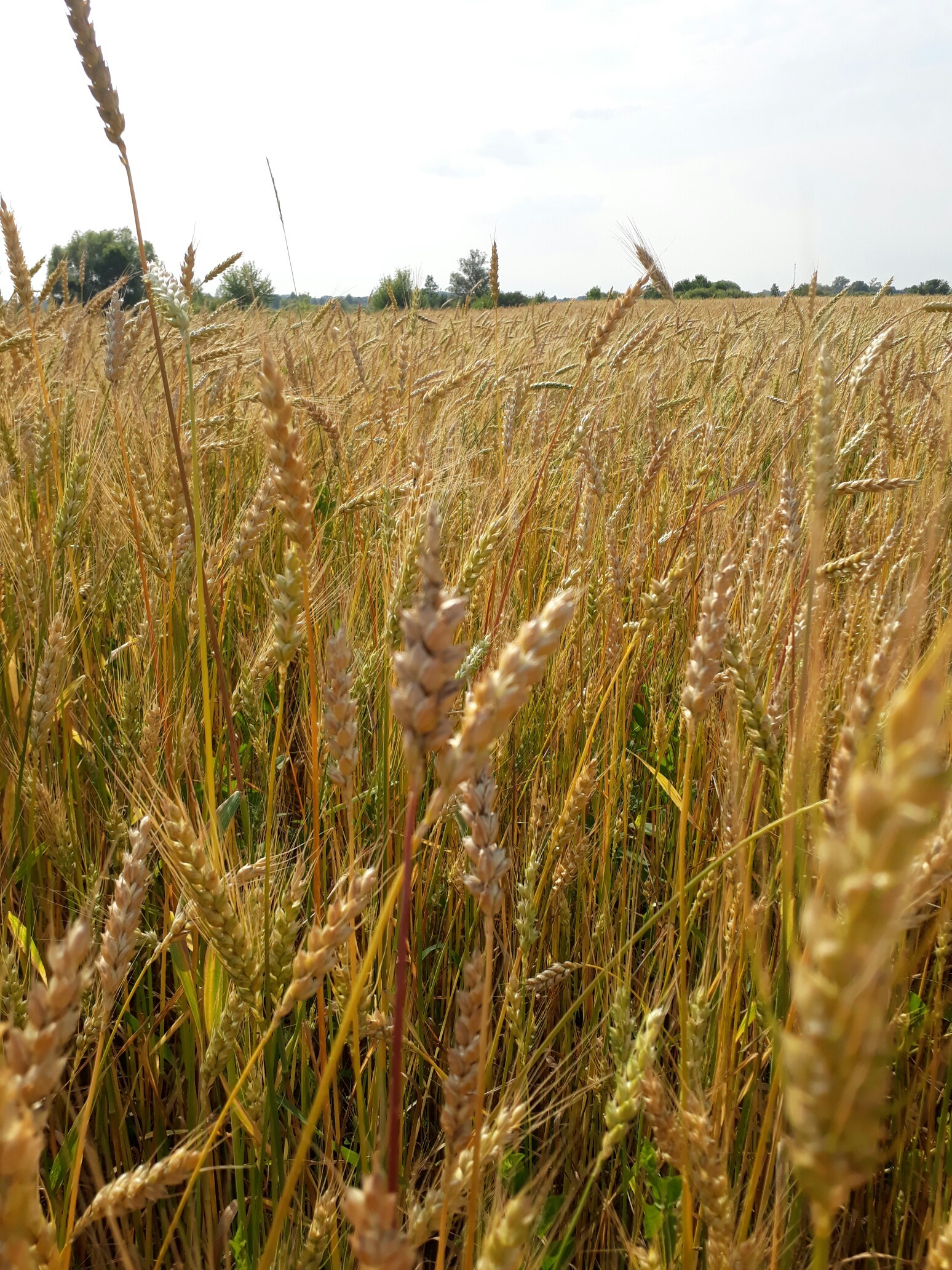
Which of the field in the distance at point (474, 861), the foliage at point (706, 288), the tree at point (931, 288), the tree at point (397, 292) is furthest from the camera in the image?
the foliage at point (706, 288)

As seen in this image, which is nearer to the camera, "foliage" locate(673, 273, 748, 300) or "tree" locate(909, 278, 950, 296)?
"tree" locate(909, 278, 950, 296)

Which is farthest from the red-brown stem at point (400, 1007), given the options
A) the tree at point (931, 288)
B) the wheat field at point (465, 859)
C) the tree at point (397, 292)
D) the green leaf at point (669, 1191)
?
the tree at point (931, 288)

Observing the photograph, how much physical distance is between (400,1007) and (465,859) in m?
0.80

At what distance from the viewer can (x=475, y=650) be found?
1159 mm

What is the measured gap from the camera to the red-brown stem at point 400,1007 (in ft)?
1.37

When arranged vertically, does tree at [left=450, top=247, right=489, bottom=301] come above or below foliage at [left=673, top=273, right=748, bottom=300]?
below

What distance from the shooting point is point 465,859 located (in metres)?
1.27

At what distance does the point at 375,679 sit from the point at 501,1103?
0.84 m

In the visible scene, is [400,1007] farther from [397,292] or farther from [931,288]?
[931,288]

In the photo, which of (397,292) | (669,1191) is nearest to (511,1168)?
(669,1191)

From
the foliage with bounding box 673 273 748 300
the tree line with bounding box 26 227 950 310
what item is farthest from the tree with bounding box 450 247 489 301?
the foliage with bounding box 673 273 748 300

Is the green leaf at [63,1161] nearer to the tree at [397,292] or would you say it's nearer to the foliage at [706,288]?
the tree at [397,292]

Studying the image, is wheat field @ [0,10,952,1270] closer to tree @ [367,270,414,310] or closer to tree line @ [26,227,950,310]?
tree line @ [26,227,950,310]

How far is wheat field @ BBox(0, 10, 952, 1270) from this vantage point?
16.4 inches
